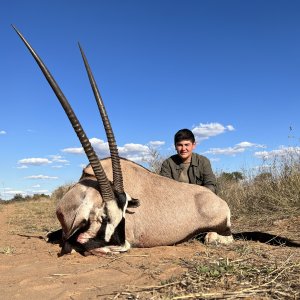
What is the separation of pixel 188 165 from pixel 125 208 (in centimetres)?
198

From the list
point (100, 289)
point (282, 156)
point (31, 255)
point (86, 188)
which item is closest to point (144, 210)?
point (86, 188)

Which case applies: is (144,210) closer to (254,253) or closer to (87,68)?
(254,253)

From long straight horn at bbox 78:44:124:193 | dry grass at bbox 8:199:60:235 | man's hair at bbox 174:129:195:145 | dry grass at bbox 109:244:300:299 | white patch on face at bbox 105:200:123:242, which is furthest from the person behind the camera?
dry grass at bbox 8:199:60:235

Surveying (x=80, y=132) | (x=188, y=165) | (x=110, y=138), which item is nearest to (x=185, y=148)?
(x=188, y=165)

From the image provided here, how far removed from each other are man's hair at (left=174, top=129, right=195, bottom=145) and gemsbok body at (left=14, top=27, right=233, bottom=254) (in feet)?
3.06

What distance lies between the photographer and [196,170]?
214 inches

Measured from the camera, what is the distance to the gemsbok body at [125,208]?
3525 mm

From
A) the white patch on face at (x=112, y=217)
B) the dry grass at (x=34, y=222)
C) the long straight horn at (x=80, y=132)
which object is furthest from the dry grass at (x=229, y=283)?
the dry grass at (x=34, y=222)

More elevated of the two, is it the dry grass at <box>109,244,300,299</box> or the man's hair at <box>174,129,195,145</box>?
the man's hair at <box>174,129,195,145</box>

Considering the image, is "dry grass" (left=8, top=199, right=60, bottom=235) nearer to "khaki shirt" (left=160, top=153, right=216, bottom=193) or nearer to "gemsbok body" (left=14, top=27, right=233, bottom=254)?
"khaki shirt" (left=160, top=153, right=216, bottom=193)

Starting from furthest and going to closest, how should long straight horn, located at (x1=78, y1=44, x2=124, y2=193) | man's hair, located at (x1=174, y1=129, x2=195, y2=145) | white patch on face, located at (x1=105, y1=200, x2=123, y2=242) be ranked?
man's hair, located at (x1=174, y1=129, x2=195, y2=145) < long straight horn, located at (x1=78, y1=44, x2=124, y2=193) < white patch on face, located at (x1=105, y1=200, x2=123, y2=242)

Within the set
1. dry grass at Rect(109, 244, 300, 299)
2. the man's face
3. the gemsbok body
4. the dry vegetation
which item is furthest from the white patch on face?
the man's face

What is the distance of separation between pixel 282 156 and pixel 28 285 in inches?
258

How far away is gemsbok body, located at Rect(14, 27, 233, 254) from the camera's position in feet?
11.6
